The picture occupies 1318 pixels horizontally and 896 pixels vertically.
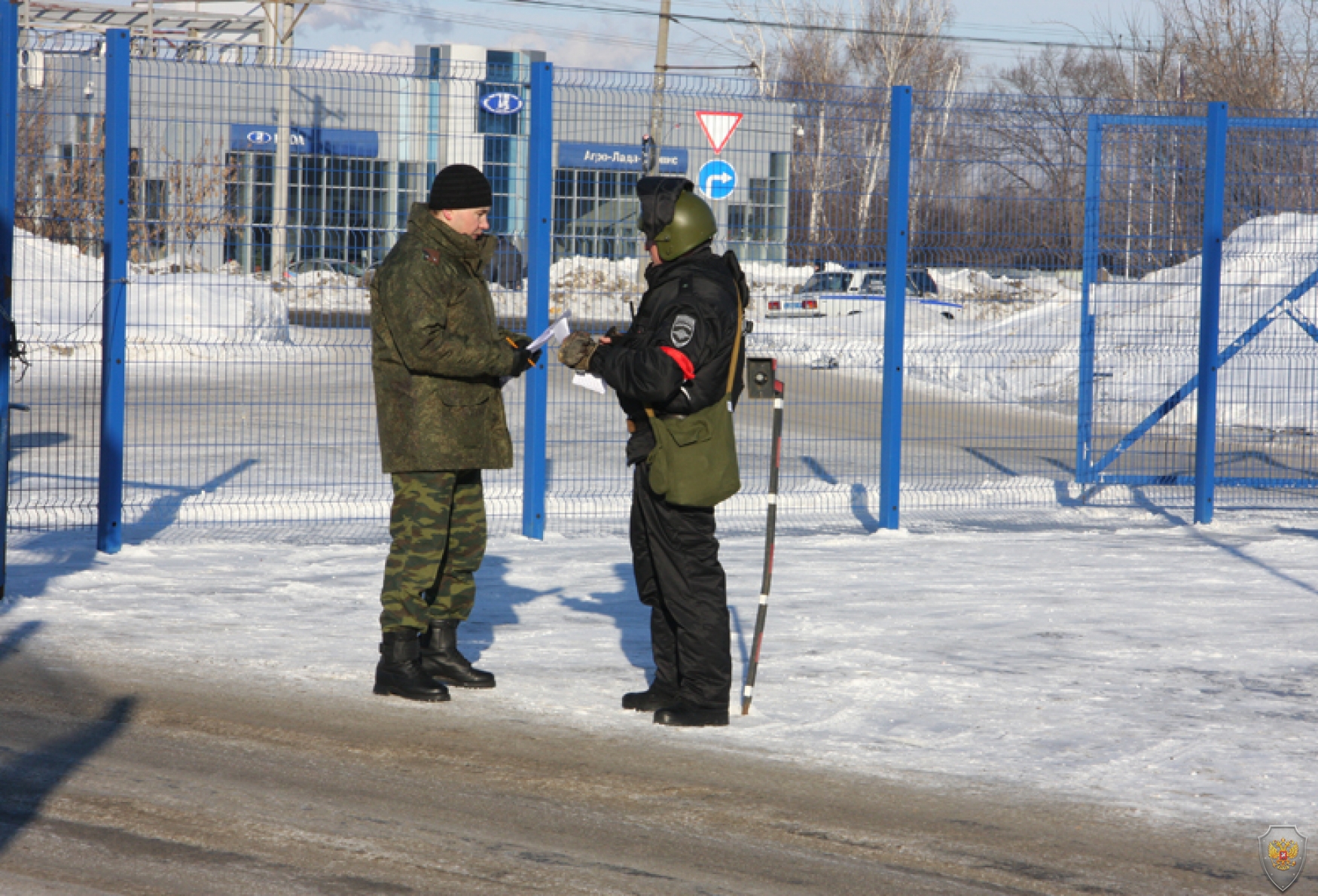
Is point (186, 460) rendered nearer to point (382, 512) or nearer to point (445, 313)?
point (382, 512)

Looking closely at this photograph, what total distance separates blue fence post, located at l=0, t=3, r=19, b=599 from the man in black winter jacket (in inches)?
133

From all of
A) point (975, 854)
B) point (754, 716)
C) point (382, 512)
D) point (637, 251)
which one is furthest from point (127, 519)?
point (975, 854)

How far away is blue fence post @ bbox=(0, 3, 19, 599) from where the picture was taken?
22.4 ft

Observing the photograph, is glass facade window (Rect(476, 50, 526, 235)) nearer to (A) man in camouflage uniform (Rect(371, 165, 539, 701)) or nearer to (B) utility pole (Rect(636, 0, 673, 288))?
(B) utility pole (Rect(636, 0, 673, 288))

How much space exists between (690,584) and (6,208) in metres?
4.22

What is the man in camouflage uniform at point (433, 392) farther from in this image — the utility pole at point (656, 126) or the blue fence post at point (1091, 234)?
the blue fence post at point (1091, 234)

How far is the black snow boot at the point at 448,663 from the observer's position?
18.7ft

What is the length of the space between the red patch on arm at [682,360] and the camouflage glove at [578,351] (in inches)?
13.3

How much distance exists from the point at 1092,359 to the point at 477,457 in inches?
256

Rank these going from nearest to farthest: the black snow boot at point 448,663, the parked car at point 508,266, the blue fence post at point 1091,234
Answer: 1. the black snow boot at point 448,663
2. the parked car at point 508,266
3. the blue fence post at point 1091,234

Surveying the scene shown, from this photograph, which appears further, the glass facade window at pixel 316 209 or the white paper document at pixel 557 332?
the glass facade window at pixel 316 209

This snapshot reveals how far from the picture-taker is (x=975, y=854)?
405cm

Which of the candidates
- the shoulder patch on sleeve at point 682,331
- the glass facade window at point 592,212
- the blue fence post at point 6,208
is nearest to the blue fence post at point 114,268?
the blue fence post at point 6,208

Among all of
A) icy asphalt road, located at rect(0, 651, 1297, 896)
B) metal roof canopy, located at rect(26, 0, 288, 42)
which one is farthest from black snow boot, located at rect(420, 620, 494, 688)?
metal roof canopy, located at rect(26, 0, 288, 42)
